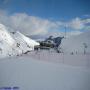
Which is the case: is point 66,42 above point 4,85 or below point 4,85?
above

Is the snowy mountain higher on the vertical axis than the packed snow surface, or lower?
higher

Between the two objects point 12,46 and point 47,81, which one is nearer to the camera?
point 47,81

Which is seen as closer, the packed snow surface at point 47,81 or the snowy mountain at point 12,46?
the packed snow surface at point 47,81

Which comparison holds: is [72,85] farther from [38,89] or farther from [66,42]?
[66,42]

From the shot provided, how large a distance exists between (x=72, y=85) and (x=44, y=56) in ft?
8.03

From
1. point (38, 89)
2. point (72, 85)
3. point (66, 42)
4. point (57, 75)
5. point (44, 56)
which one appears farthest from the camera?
point (66, 42)

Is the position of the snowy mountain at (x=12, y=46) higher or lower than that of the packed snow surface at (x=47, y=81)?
higher

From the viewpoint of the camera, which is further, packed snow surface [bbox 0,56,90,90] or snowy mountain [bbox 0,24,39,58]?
snowy mountain [bbox 0,24,39,58]

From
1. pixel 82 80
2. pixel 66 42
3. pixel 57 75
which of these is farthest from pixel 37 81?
pixel 66 42

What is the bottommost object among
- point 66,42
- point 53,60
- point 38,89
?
point 38,89

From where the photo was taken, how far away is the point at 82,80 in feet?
7.47

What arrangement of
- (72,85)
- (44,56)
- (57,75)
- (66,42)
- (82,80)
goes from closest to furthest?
(72,85) < (82,80) < (57,75) < (44,56) < (66,42)

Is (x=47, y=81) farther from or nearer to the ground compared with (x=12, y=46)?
nearer to the ground

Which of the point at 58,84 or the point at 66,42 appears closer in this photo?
the point at 58,84
